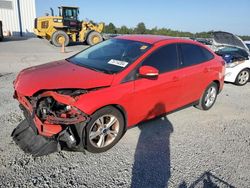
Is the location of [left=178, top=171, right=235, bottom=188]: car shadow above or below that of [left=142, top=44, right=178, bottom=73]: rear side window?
below

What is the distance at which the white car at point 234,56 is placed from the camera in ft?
25.2

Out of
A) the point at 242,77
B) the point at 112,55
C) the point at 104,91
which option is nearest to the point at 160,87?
the point at 112,55

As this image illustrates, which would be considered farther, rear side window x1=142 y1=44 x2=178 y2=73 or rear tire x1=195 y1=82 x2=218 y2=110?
rear tire x1=195 y1=82 x2=218 y2=110

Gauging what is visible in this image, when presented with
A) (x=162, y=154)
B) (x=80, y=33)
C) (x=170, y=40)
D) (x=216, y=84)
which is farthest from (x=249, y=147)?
(x=80, y=33)

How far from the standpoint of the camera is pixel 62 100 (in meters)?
2.95

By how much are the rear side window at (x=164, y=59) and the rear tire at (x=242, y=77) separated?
459 cm

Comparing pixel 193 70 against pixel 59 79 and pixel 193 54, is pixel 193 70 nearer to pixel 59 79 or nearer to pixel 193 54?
pixel 193 54

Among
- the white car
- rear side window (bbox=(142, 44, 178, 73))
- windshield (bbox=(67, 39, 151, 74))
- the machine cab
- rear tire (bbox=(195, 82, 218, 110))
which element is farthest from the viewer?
the machine cab

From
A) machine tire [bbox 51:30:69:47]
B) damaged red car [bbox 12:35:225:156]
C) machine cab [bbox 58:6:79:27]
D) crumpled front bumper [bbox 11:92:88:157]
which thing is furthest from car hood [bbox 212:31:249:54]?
machine cab [bbox 58:6:79:27]

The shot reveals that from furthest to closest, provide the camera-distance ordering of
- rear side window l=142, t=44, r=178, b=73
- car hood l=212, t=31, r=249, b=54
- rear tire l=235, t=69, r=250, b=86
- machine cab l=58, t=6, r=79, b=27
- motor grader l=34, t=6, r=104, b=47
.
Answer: machine cab l=58, t=6, r=79, b=27, motor grader l=34, t=6, r=104, b=47, car hood l=212, t=31, r=249, b=54, rear tire l=235, t=69, r=250, b=86, rear side window l=142, t=44, r=178, b=73

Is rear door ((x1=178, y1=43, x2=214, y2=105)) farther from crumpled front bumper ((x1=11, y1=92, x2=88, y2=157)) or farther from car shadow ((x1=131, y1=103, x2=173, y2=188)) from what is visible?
crumpled front bumper ((x1=11, y1=92, x2=88, y2=157))

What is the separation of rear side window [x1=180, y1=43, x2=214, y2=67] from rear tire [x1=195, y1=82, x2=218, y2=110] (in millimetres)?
657

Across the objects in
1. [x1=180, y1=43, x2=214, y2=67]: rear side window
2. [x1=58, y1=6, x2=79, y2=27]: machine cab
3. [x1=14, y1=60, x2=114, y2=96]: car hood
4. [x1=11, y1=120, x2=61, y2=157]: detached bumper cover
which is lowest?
[x1=11, y1=120, x2=61, y2=157]: detached bumper cover

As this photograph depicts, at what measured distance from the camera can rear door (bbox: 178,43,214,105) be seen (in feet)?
14.4
